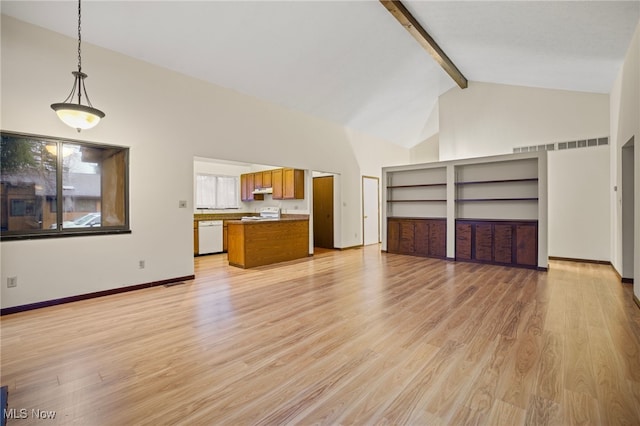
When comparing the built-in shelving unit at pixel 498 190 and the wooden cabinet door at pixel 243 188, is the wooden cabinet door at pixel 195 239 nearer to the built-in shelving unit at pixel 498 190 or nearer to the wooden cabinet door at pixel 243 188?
the wooden cabinet door at pixel 243 188

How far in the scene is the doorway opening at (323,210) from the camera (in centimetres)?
793

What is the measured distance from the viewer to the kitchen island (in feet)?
18.2

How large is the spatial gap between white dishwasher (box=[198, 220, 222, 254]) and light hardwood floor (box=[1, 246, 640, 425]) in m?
2.98

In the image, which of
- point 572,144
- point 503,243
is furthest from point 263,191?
point 572,144

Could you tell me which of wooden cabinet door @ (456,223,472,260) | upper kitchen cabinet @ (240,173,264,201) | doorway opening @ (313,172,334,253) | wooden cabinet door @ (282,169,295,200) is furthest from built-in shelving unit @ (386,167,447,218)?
upper kitchen cabinet @ (240,173,264,201)

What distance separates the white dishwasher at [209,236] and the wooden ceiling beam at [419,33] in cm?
555

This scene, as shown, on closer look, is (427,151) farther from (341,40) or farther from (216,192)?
(216,192)

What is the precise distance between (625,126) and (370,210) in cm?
559

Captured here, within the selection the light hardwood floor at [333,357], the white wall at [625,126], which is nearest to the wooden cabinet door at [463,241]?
the light hardwood floor at [333,357]

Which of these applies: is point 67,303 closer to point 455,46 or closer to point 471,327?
point 471,327

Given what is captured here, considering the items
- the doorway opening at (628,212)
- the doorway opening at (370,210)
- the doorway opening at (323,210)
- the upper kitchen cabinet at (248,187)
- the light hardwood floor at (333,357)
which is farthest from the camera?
the doorway opening at (370,210)

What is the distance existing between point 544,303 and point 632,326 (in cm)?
74

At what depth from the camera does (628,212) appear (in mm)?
4352

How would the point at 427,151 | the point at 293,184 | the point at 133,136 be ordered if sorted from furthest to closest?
the point at 427,151 < the point at 293,184 < the point at 133,136
